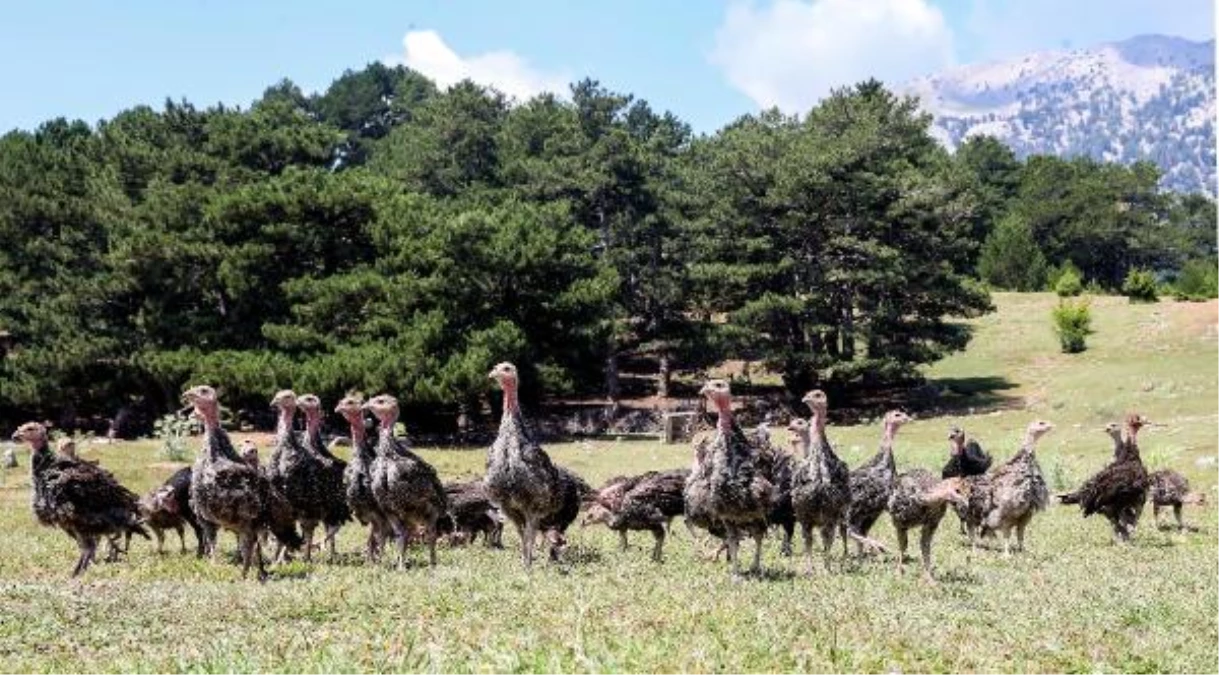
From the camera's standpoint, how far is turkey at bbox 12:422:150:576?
15.1 meters

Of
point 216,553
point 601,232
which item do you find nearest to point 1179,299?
point 601,232

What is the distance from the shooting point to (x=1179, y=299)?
230 ft

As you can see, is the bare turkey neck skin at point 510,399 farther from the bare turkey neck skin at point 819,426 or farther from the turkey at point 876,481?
the turkey at point 876,481

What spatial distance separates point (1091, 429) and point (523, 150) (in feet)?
133

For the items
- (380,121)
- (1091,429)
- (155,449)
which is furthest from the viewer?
(380,121)

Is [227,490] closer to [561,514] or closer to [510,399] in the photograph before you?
[510,399]

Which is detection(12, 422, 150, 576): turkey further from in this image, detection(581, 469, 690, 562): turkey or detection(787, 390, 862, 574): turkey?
detection(787, 390, 862, 574): turkey

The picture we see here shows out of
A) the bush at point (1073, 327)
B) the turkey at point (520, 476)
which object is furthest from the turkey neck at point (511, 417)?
the bush at point (1073, 327)

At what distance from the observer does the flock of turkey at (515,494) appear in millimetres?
13805

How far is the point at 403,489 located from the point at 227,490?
7.41 ft

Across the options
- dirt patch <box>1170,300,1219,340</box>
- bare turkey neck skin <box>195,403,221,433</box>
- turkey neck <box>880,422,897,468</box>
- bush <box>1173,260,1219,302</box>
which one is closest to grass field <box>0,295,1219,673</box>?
turkey neck <box>880,422,897,468</box>

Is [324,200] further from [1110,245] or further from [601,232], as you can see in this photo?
[1110,245]

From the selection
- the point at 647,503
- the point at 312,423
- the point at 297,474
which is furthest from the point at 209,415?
the point at 647,503

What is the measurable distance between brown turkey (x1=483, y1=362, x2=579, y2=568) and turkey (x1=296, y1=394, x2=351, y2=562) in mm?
2615
